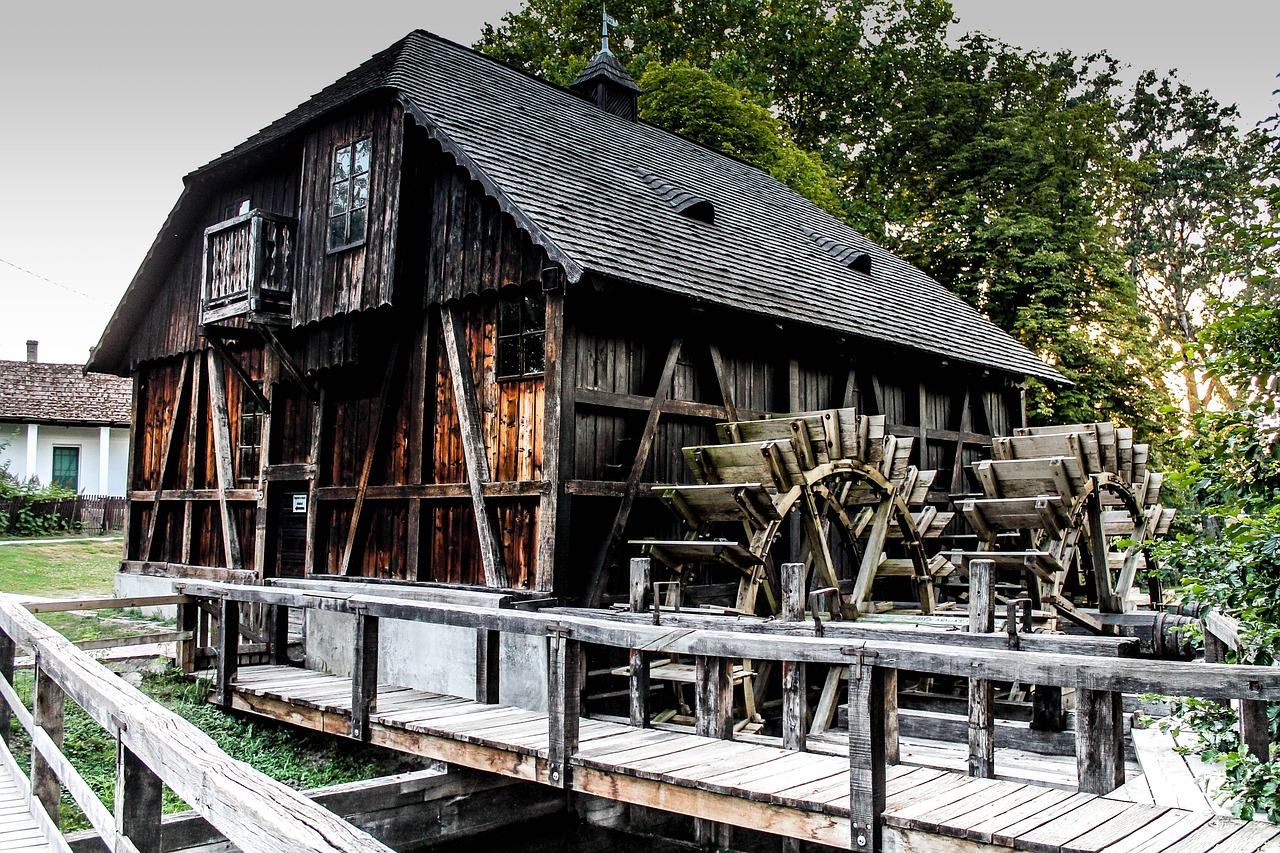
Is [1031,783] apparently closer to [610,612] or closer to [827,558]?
[610,612]

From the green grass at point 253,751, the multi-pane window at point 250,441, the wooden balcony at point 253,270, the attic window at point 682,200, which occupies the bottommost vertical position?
the green grass at point 253,751

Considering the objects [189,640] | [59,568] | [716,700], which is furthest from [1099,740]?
[59,568]

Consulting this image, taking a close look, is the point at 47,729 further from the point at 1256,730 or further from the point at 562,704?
the point at 1256,730

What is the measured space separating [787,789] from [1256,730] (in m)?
2.15

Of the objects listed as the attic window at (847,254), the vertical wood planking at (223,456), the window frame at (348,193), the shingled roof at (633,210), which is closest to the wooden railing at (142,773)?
the shingled roof at (633,210)

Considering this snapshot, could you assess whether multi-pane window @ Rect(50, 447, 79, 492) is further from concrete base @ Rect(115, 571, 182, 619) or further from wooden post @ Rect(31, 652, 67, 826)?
wooden post @ Rect(31, 652, 67, 826)

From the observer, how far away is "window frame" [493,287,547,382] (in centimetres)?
982

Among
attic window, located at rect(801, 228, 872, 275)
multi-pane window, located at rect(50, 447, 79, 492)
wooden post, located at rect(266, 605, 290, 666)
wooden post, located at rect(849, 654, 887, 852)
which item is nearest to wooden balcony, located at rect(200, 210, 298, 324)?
wooden post, located at rect(266, 605, 290, 666)

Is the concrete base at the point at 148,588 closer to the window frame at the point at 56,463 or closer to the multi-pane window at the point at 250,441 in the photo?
the multi-pane window at the point at 250,441

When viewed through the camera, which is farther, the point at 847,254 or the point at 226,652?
the point at 847,254

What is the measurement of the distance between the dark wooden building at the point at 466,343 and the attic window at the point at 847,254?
1.62 ft

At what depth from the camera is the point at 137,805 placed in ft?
13.1

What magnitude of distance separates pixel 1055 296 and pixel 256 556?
56.2 ft

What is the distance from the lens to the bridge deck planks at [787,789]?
445 cm
